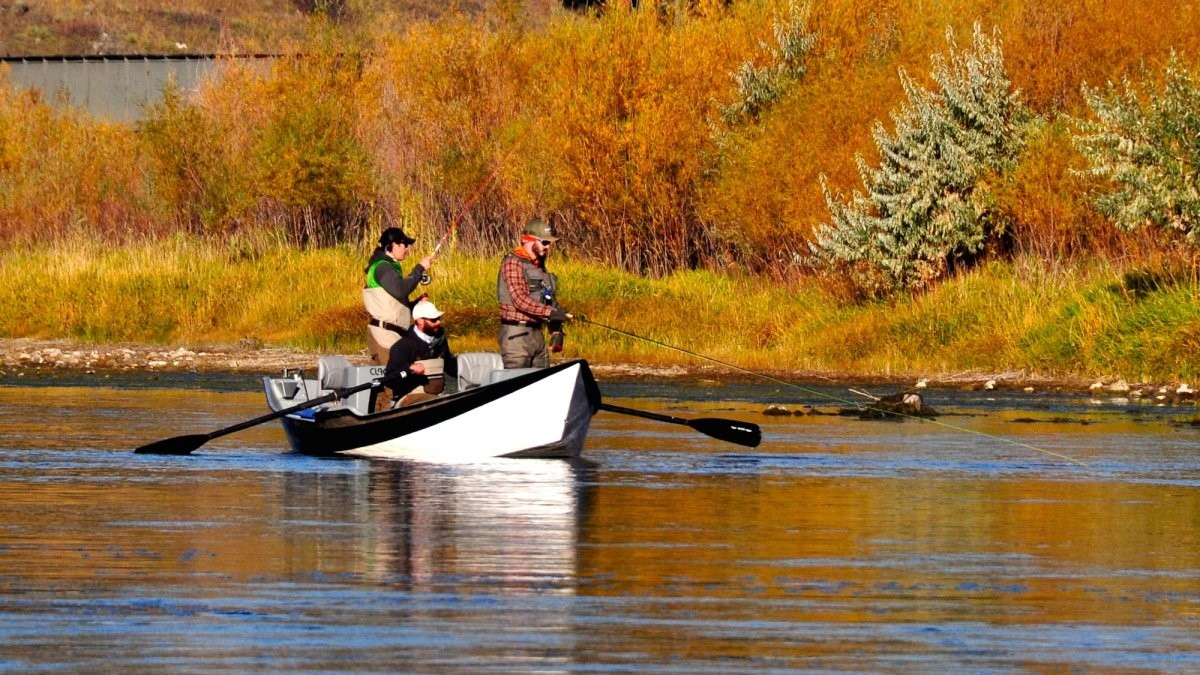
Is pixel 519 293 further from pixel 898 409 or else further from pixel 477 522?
pixel 898 409

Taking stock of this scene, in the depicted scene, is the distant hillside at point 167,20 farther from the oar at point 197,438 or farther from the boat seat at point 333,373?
the oar at point 197,438

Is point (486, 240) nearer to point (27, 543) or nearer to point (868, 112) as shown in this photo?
A: point (868, 112)

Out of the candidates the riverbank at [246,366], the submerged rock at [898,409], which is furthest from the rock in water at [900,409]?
the riverbank at [246,366]

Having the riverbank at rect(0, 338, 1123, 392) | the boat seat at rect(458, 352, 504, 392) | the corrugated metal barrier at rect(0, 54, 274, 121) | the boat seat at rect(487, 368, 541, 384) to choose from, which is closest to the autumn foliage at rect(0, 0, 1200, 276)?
the riverbank at rect(0, 338, 1123, 392)

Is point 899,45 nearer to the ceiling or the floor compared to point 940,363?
nearer to the ceiling

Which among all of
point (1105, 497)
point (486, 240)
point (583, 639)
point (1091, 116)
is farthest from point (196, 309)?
point (583, 639)

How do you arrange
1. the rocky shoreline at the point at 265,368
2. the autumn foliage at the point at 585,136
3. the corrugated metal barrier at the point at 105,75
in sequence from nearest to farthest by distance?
the rocky shoreline at the point at 265,368 → the autumn foliage at the point at 585,136 → the corrugated metal barrier at the point at 105,75

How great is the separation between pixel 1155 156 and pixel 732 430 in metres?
10.5

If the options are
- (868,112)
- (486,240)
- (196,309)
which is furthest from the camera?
(486,240)

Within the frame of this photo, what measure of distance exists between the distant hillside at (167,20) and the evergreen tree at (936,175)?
4976cm

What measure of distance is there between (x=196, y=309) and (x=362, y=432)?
19.2 metres

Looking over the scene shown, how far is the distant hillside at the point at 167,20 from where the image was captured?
8350cm

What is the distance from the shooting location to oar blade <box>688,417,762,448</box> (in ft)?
64.5

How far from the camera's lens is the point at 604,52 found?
3912 cm
